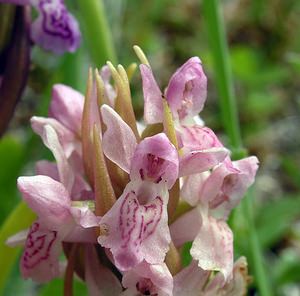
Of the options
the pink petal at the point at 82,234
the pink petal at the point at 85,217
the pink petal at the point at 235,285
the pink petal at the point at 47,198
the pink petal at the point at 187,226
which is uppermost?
the pink petal at the point at 47,198

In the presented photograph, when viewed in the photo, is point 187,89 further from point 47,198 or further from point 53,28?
point 53,28

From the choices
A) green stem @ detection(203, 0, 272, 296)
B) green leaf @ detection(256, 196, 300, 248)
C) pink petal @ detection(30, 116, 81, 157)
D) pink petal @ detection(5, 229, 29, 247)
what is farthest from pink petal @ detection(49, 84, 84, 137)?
green leaf @ detection(256, 196, 300, 248)

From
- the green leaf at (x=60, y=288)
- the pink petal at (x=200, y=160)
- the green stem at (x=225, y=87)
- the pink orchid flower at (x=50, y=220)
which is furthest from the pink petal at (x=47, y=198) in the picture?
the green stem at (x=225, y=87)

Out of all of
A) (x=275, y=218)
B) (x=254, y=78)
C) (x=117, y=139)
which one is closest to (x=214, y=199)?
(x=117, y=139)

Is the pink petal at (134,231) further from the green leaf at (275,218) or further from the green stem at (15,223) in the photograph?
the green leaf at (275,218)

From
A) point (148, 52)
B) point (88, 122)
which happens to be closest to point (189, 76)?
point (88, 122)
